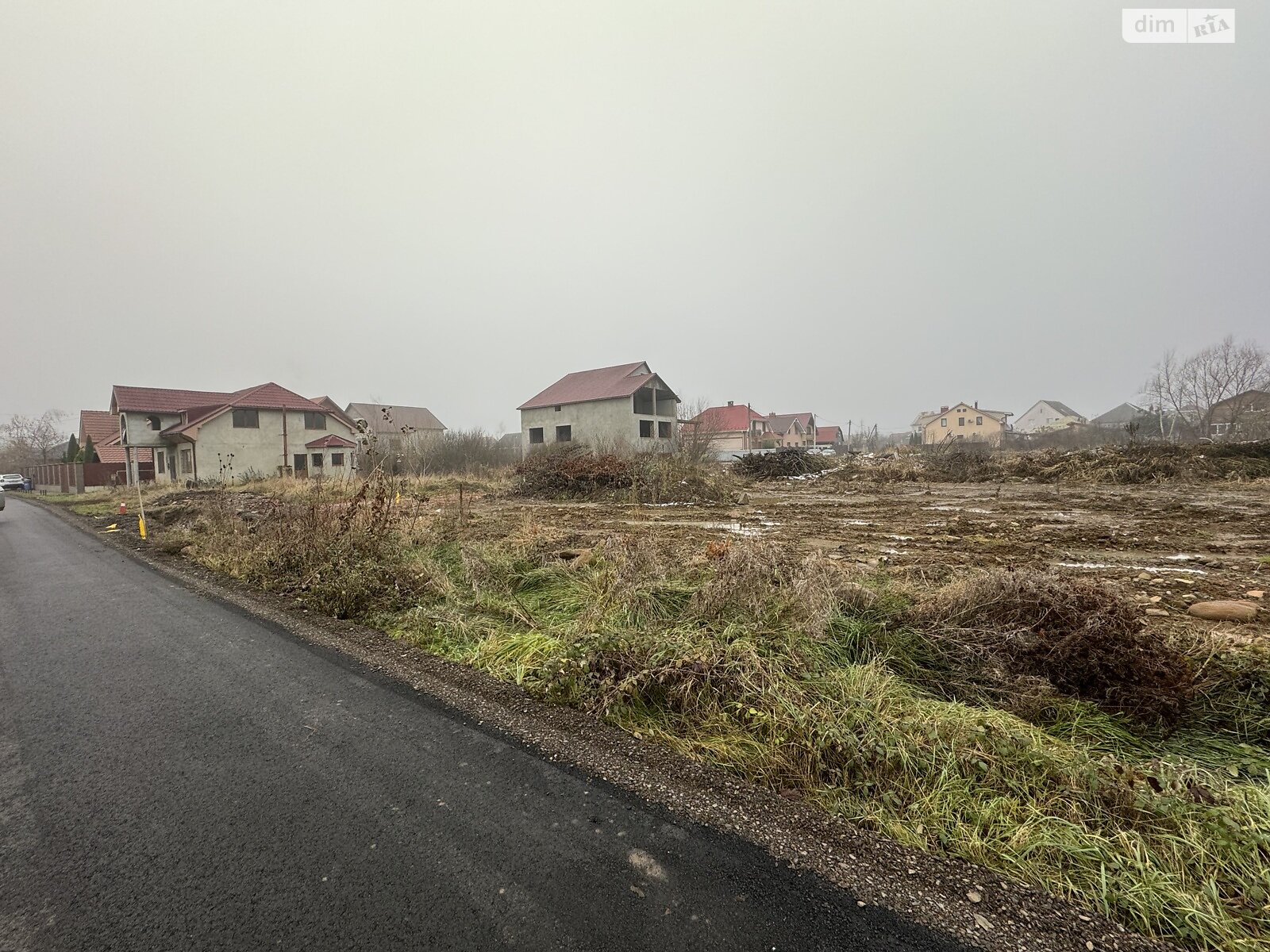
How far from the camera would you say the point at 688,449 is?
2164cm

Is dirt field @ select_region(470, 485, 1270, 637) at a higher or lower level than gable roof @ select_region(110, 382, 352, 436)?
lower

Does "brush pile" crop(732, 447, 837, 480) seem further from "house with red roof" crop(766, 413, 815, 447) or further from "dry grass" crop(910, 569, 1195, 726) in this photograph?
"house with red roof" crop(766, 413, 815, 447)

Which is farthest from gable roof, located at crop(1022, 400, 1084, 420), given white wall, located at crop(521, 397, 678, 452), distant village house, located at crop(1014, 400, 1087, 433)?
white wall, located at crop(521, 397, 678, 452)

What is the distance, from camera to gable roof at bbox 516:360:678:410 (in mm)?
39656

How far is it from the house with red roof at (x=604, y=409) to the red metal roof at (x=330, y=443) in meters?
12.6

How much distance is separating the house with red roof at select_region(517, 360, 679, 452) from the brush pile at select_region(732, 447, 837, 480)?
38.0ft

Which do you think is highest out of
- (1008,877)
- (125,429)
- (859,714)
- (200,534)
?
(125,429)

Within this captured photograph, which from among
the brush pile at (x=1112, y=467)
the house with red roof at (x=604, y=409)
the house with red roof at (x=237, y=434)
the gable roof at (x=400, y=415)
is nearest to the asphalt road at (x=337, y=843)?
the brush pile at (x=1112, y=467)

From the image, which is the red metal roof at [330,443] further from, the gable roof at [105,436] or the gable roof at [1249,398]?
the gable roof at [1249,398]

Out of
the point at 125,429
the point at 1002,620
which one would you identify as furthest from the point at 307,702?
the point at 125,429

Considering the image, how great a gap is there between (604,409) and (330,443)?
62.3 feet

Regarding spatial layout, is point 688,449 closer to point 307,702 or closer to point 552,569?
point 552,569

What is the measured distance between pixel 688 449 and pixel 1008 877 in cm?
1980

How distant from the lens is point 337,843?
7.36 ft
